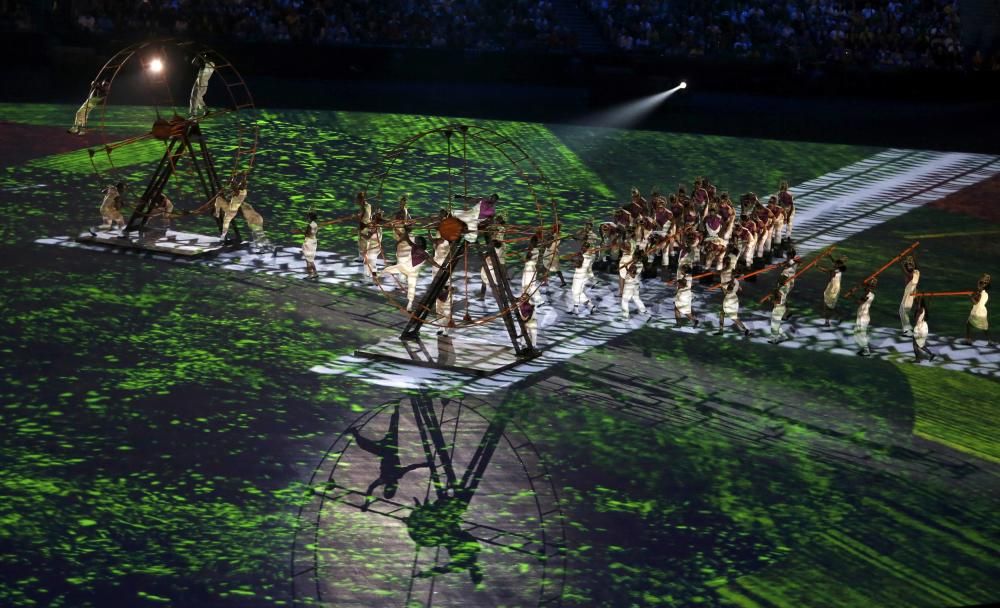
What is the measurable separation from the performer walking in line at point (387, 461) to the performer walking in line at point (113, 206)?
9.54m

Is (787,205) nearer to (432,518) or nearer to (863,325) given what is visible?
(863,325)

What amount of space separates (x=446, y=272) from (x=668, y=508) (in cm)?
548

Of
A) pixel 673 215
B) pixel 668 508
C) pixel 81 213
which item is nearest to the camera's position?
pixel 668 508

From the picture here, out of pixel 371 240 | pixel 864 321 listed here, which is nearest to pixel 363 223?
pixel 371 240

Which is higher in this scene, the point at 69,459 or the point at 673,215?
the point at 673,215

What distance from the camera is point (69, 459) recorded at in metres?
17.5

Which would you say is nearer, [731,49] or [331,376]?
[331,376]

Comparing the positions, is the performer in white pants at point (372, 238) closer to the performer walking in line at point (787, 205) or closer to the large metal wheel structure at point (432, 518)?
the large metal wheel structure at point (432, 518)

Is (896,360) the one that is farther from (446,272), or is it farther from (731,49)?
(731,49)

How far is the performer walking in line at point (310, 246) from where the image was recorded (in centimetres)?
2450

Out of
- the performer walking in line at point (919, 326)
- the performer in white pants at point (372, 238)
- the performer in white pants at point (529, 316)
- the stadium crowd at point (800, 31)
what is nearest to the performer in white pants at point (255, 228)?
the performer in white pants at point (372, 238)

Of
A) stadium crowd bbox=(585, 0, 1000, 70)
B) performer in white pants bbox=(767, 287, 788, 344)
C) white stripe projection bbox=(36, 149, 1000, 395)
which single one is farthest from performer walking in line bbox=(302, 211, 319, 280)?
stadium crowd bbox=(585, 0, 1000, 70)

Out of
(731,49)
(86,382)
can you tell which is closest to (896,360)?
(86,382)

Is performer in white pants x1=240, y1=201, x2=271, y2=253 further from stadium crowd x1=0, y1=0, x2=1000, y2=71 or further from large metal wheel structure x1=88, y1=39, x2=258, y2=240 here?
stadium crowd x1=0, y1=0, x2=1000, y2=71
